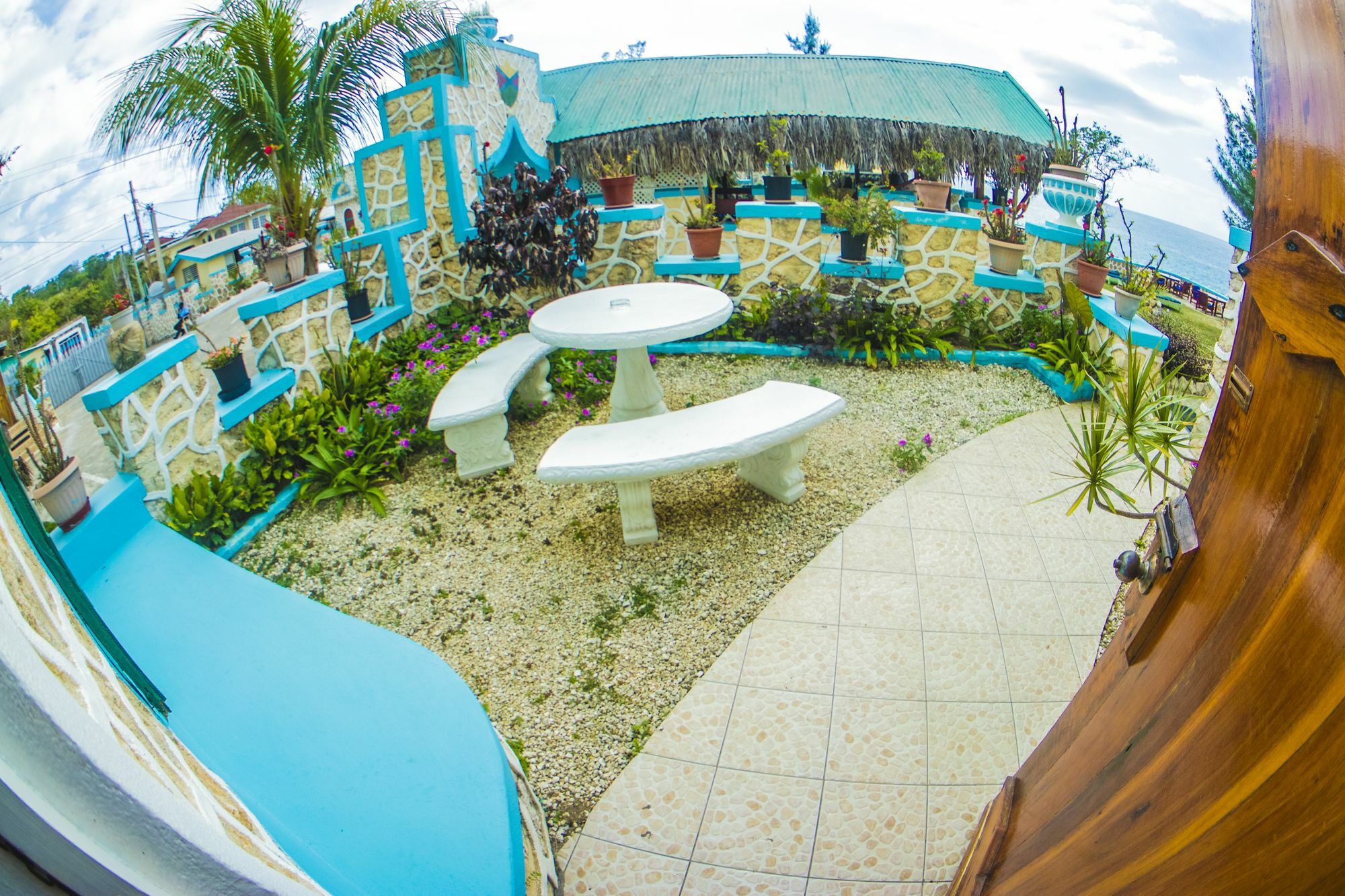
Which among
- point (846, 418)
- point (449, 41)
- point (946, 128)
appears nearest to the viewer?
point (846, 418)

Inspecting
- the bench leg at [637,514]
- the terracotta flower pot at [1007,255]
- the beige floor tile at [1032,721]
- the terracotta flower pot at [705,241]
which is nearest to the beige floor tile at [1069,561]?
the beige floor tile at [1032,721]

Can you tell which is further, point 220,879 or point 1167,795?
point 1167,795

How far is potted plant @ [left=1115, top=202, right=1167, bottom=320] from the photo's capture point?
17.1ft

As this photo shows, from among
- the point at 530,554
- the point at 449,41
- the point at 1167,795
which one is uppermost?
the point at 449,41

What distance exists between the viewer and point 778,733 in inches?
109

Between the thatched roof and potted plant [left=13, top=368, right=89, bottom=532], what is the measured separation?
10227 mm

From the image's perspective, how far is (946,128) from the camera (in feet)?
37.9

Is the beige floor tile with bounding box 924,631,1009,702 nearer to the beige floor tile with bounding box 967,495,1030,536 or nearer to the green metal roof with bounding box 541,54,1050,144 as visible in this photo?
the beige floor tile with bounding box 967,495,1030,536

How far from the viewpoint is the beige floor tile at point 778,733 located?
266 cm

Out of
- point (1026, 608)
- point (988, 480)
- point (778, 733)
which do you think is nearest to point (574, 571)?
point (778, 733)

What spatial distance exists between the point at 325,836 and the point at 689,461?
7.53 ft

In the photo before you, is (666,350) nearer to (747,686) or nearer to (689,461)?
(689,461)

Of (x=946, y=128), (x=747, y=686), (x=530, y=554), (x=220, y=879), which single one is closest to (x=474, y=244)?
(x=530, y=554)

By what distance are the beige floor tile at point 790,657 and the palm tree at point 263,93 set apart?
180 inches
